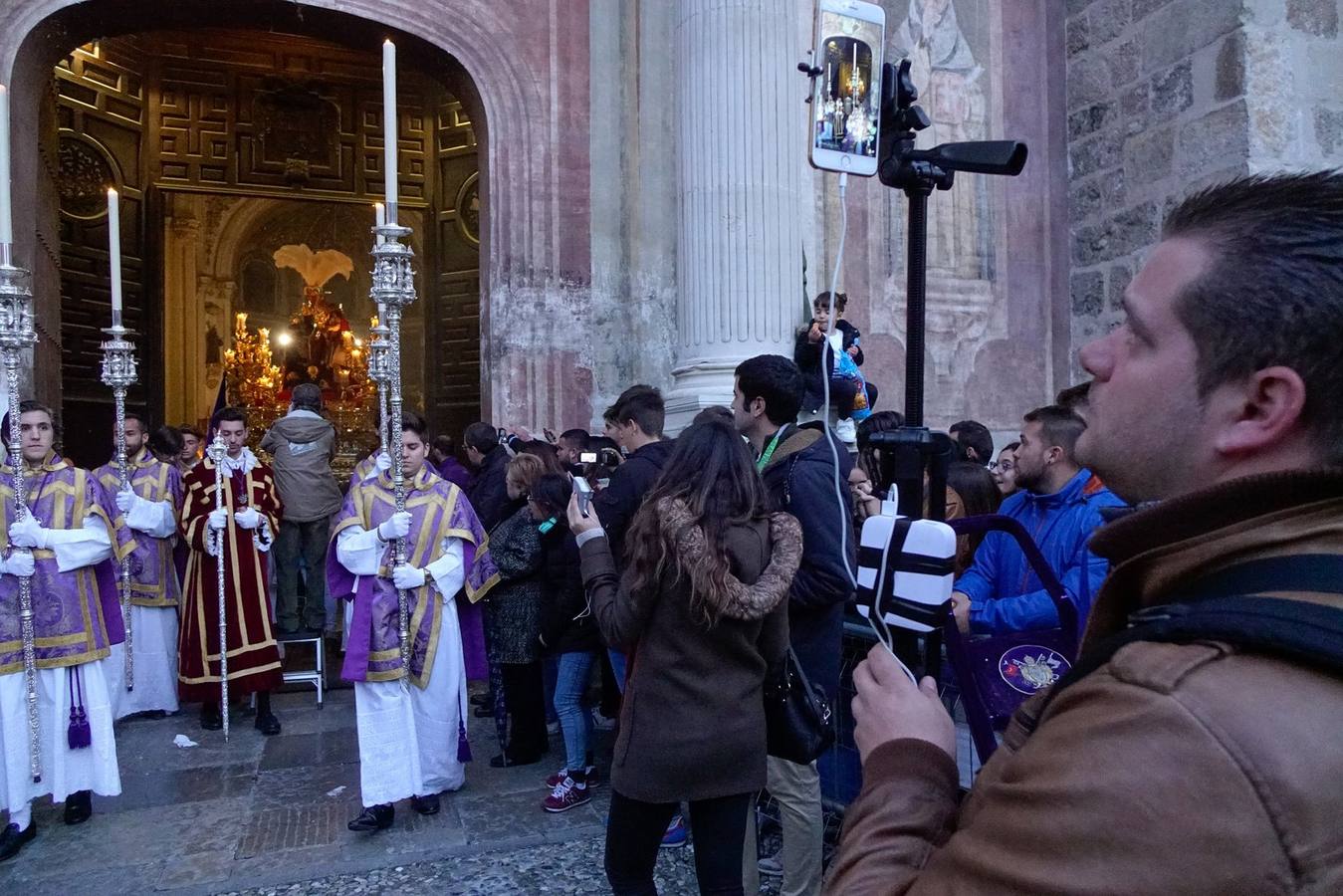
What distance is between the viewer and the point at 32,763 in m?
4.71

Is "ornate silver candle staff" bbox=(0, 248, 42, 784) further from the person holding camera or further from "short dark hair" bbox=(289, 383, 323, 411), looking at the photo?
"short dark hair" bbox=(289, 383, 323, 411)

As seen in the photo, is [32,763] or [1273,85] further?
[1273,85]

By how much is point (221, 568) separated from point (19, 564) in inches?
70.1

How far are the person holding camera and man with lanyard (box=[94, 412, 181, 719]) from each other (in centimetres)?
497

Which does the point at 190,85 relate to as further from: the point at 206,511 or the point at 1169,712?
the point at 1169,712

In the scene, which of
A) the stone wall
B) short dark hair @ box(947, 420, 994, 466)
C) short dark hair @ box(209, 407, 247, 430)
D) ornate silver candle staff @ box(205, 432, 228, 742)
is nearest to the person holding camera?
short dark hair @ box(947, 420, 994, 466)

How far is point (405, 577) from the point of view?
4723mm

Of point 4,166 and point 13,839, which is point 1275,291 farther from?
point 13,839

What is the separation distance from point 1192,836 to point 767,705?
2548 mm

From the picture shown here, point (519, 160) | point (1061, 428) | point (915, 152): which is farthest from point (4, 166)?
point (519, 160)

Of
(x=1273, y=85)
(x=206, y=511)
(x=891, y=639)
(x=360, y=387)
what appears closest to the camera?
(x=891, y=639)

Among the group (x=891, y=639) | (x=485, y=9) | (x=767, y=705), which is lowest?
(x=767, y=705)

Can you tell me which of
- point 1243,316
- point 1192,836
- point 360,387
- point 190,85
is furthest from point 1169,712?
point 360,387

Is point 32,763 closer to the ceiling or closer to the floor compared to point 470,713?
closer to the ceiling
